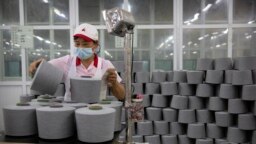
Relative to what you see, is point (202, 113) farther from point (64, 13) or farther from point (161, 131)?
point (64, 13)

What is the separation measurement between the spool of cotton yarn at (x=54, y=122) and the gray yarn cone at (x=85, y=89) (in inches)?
8.3

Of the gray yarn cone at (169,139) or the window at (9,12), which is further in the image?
the window at (9,12)

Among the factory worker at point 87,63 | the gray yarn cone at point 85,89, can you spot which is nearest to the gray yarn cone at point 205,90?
the factory worker at point 87,63

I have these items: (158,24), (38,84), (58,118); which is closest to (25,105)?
(38,84)

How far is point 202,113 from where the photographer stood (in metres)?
3.20

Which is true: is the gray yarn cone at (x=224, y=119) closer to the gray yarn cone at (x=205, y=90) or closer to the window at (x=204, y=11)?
the gray yarn cone at (x=205, y=90)

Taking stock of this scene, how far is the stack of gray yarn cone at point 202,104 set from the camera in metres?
2.96

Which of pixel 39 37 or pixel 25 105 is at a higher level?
pixel 39 37

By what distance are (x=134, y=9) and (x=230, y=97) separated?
6.62 feet

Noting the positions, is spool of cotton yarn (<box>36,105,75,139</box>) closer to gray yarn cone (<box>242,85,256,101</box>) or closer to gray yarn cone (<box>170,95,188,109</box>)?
gray yarn cone (<box>170,95,188,109</box>)

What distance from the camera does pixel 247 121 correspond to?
9.63 feet

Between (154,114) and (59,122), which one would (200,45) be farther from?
(59,122)

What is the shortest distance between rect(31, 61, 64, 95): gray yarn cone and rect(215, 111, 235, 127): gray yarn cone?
243cm

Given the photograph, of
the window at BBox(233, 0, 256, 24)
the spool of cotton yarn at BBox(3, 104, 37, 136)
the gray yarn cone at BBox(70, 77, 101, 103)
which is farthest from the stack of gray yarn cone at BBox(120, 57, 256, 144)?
the spool of cotton yarn at BBox(3, 104, 37, 136)
